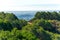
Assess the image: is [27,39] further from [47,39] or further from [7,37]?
[47,39]

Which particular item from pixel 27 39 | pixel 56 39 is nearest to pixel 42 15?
pixel 56 39

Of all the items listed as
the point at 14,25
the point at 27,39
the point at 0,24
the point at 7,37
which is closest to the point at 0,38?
the point at 7,37

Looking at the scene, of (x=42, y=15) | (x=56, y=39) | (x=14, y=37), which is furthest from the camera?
(x=42, y=15)

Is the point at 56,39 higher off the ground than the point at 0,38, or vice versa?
the point at 0,38

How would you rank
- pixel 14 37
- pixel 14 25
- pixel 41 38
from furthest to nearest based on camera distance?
pixel 14 25
pixel 41 38
pixel 14 37

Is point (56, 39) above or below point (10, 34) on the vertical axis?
below

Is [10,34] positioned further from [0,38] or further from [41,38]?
[41,38]

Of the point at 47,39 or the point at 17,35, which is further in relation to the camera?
the point at 47,39

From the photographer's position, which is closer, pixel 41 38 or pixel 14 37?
pixel 14 37

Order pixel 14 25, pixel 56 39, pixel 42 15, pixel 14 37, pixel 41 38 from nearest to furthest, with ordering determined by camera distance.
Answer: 1. pixel 14 37
2. pixel 41 38
3. pixel 56 39
4. pixel 14 25
5. pixel 42 15
